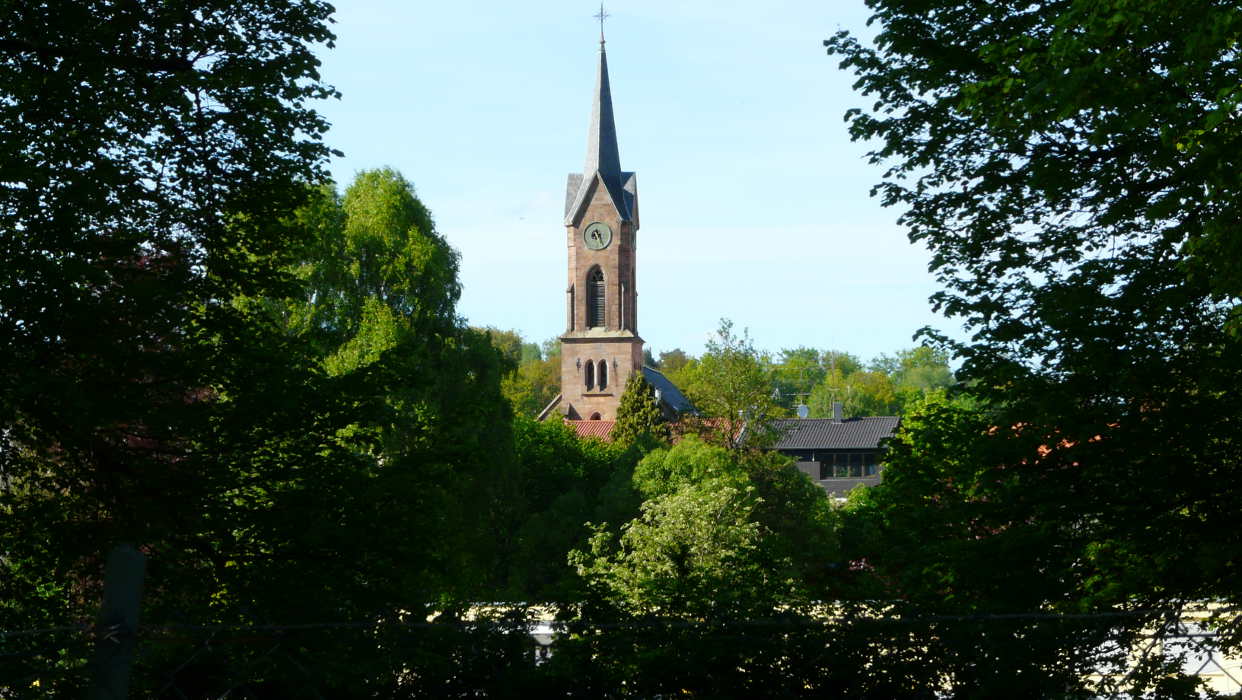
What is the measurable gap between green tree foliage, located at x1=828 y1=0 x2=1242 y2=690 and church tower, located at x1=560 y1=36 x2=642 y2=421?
201 feet

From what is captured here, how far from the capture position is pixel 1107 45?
372 inches

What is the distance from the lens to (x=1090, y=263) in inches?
482

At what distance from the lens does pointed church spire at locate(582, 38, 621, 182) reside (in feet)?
250

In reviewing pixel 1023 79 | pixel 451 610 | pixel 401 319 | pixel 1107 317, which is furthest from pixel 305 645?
pixel 401 319

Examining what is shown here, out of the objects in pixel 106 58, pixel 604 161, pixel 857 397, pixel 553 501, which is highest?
pixel 604 161

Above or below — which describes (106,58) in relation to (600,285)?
below

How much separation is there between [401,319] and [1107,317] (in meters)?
23.4

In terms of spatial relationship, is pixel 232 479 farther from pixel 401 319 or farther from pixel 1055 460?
pixel 401 319

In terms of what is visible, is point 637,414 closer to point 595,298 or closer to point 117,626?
point 595,298

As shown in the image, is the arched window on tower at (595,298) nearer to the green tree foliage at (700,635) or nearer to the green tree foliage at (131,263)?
the green tree foliage at (700,635)

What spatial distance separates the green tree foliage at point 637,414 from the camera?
59.3m

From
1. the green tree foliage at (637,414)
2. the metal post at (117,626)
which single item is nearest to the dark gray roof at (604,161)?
the green tree foliage at (637,414)

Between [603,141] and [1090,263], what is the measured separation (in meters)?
65.4

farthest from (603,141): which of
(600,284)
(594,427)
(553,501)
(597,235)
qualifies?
(553,501)
